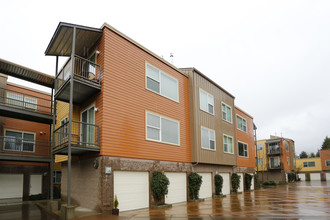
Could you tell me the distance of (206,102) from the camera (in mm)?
20188

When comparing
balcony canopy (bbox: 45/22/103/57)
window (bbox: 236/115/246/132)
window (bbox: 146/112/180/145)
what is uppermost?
balcony canopy (bbox: 45/22/103/57)

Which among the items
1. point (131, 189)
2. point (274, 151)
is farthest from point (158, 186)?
point (274, 151)

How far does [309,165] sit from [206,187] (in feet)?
177

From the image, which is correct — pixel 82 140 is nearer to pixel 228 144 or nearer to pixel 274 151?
pixel 228 144

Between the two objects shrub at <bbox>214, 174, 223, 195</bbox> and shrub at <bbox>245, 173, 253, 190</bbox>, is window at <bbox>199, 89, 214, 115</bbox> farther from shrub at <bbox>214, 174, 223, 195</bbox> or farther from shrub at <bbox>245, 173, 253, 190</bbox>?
shrub at <bbox>245, 173, 253, 190</bbox>

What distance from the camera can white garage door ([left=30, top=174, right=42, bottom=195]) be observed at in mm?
21344

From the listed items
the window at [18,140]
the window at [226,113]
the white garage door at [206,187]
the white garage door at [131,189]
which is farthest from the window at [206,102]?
the window at [18,140]

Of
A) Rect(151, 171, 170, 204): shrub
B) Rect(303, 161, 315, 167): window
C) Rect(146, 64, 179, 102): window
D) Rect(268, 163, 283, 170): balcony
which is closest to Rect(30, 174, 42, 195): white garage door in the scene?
Rect(151, 171, 170, 204): shrub

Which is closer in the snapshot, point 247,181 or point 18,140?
point 18,140

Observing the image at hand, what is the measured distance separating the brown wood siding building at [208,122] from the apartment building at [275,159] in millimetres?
28809

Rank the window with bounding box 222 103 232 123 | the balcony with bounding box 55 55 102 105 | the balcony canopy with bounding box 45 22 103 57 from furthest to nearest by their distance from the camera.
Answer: the window with bounding box 222 103 232 123 < the balcony canopy with bounding box 45 22 103 57 < the balcony with bounding box 55 55 102 105

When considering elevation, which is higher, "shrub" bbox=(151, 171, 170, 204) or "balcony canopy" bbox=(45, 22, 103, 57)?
"balcony canopy" bbox=(45, 22, 103, 57)

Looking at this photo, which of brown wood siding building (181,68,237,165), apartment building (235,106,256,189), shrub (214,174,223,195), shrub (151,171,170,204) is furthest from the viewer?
apartment building (235,106,256,189)

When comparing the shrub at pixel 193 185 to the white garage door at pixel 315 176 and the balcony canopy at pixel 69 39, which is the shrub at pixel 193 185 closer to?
the balcony canopy at pixel 69 39
